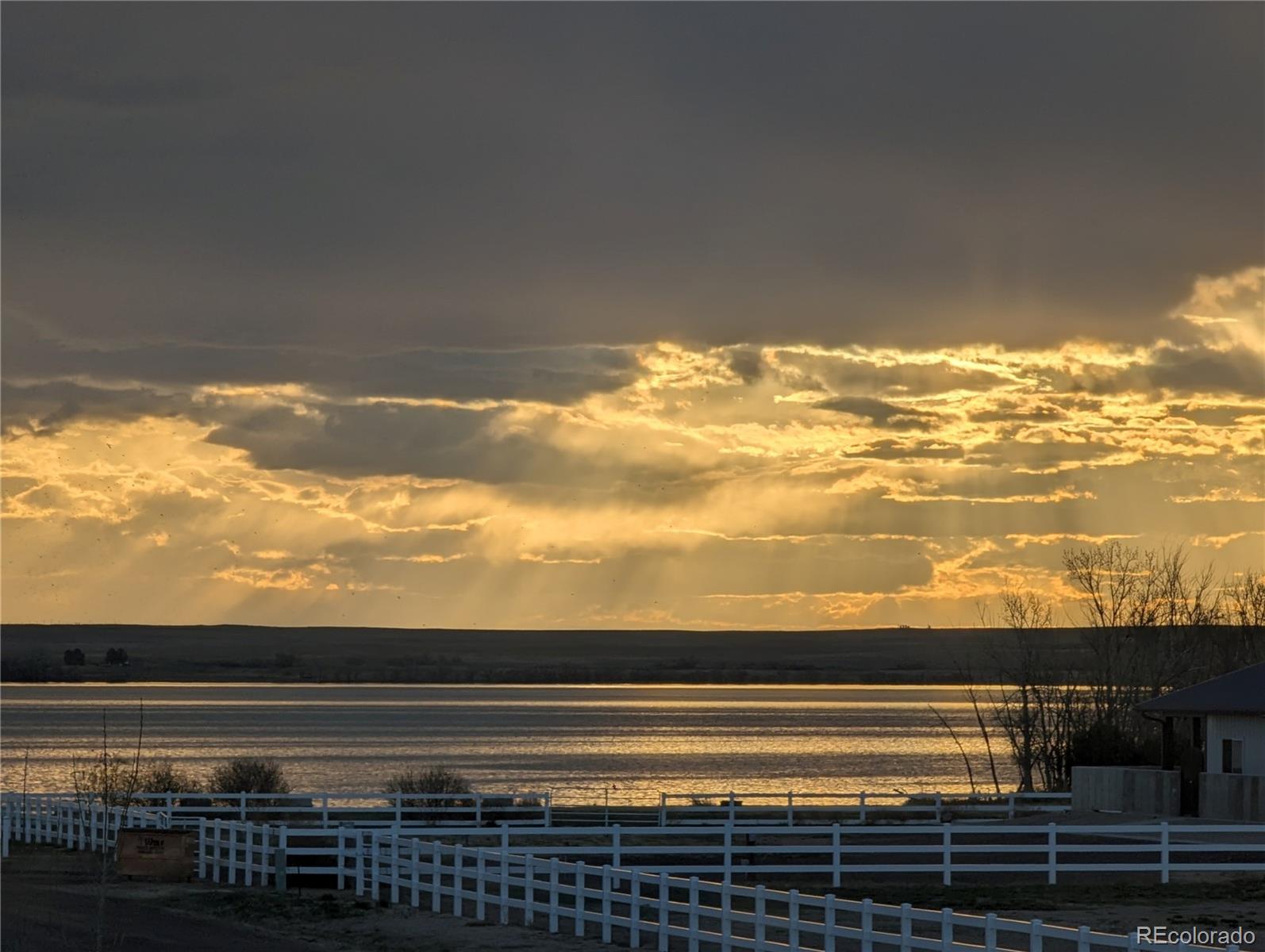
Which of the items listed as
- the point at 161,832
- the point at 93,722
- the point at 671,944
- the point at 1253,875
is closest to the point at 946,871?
the point at 1253,875

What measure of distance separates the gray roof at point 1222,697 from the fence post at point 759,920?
24.7m

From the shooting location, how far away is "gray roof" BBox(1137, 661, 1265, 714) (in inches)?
1797

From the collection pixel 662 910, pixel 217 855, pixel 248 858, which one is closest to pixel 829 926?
pixel 662 910

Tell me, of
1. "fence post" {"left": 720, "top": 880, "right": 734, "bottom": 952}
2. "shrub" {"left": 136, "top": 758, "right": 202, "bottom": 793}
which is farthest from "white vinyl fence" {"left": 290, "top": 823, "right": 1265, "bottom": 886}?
"shrub" {"left": 136, "top": 758, "right": 202, "bottom": 793}

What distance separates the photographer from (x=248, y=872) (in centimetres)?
3541

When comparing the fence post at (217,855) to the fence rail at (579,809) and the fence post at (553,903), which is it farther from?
the fence post at (553,903)

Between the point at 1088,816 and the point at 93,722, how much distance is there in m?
150

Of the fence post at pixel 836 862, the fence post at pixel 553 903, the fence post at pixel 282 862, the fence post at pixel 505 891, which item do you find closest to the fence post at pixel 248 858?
the fence post at pixel 282 862

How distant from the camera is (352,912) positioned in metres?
30.5

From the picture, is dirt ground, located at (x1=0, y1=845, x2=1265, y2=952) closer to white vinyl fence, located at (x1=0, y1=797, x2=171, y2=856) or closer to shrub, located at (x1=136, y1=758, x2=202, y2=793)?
white vinyl fence, located at (x1=0, y1=797, x2=171, y2=856)

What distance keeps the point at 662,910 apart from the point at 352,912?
22.1ft

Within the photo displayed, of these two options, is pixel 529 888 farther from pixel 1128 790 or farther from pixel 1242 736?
pixel 1128 790

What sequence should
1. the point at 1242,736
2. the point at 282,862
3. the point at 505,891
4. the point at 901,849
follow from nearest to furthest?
the point at 505,891 → the point at 901,849 → the point at 282,862 → the point at 1242,736

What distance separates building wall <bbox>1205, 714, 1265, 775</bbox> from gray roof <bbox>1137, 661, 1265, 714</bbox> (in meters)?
0.30
